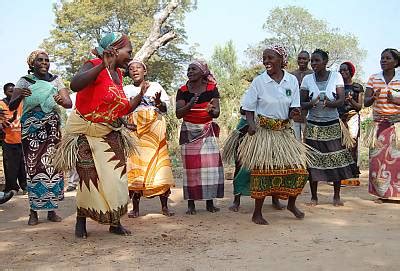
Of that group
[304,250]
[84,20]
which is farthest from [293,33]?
[304,250]

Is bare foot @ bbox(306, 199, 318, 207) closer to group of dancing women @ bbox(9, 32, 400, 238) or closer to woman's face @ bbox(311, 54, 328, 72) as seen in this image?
group of dancing women @ bbox(9, 32, 400, 238)

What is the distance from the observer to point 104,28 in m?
31.5

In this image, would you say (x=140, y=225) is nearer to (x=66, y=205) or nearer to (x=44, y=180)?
(x=44, y=180)

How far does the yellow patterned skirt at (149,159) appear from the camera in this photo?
5.72m

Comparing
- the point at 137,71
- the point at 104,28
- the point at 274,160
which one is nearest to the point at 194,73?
the point at 137,71

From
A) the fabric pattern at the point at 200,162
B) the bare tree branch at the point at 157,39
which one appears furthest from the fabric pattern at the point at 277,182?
the bare tree branch at the point at 157,39

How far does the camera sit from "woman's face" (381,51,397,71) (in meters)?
6.20

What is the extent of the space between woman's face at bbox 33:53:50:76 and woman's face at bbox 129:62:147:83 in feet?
3.15

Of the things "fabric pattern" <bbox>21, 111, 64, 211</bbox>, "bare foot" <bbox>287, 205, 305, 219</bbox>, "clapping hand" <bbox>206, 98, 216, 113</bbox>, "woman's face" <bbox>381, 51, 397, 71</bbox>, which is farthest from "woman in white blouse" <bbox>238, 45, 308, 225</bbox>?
"fabric pattern" <bbox>21, 111, 64, 211</bbox>

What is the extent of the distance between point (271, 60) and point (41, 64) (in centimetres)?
243

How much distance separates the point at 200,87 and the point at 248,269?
2.71 m

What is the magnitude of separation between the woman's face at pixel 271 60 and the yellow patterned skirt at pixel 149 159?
1483 millimetres

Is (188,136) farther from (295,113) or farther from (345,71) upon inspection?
(345,71)

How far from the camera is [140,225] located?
5.33 meters
